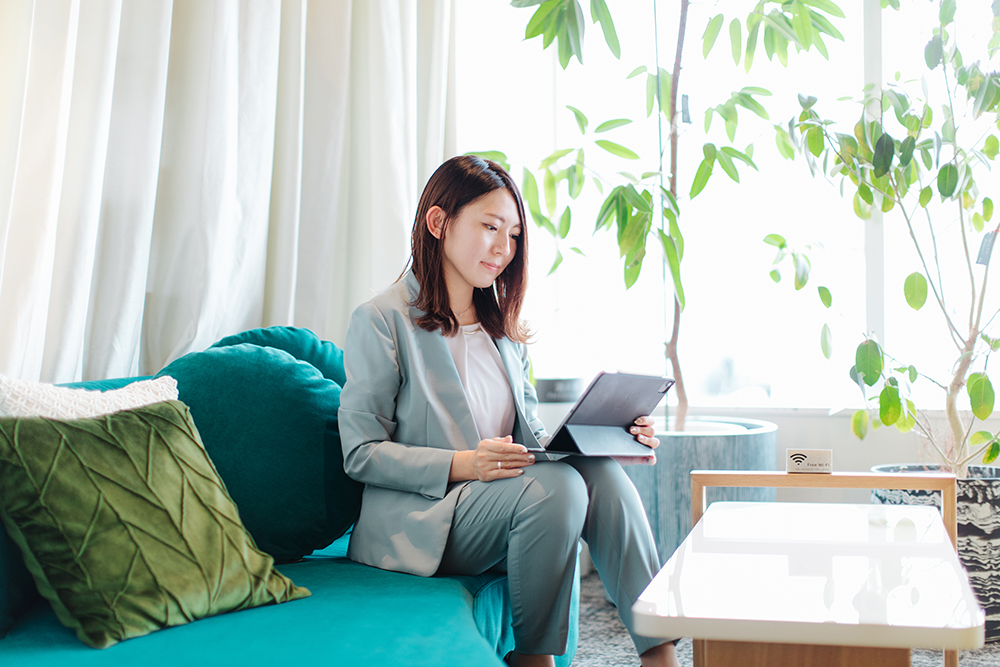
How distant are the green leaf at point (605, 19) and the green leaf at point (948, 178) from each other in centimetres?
86

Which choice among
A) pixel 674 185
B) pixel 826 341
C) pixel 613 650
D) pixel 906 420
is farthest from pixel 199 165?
pixel 906 420

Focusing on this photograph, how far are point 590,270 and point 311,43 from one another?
1.27 meters

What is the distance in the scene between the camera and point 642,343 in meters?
2.86

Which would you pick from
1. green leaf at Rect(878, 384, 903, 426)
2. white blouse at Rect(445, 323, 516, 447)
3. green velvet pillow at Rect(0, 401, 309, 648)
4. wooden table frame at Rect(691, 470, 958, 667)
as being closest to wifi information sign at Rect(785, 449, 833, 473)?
wooden table frame at Rect(691, 470, 958, 667)

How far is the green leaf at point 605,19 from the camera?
202cm

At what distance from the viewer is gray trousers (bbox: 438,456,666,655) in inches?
49.8

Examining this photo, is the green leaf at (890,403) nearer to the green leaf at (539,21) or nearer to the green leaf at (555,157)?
the green leaf at (555,157)

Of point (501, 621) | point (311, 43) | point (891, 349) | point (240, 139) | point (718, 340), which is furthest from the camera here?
point (718, 340)

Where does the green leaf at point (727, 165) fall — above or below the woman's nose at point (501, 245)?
above

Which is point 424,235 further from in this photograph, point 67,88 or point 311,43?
point 311,43

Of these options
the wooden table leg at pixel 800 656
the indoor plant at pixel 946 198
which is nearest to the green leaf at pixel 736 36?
the indoor plant at pixel 946 198

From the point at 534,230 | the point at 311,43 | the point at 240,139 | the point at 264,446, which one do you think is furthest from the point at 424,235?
the point at 534,230

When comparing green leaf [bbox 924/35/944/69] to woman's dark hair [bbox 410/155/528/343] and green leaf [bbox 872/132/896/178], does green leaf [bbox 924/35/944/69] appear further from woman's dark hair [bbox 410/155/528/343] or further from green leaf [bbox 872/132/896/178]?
woman's dark hair [bbox 410/155/528/343]

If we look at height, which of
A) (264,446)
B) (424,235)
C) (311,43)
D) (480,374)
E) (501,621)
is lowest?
(501,621)
